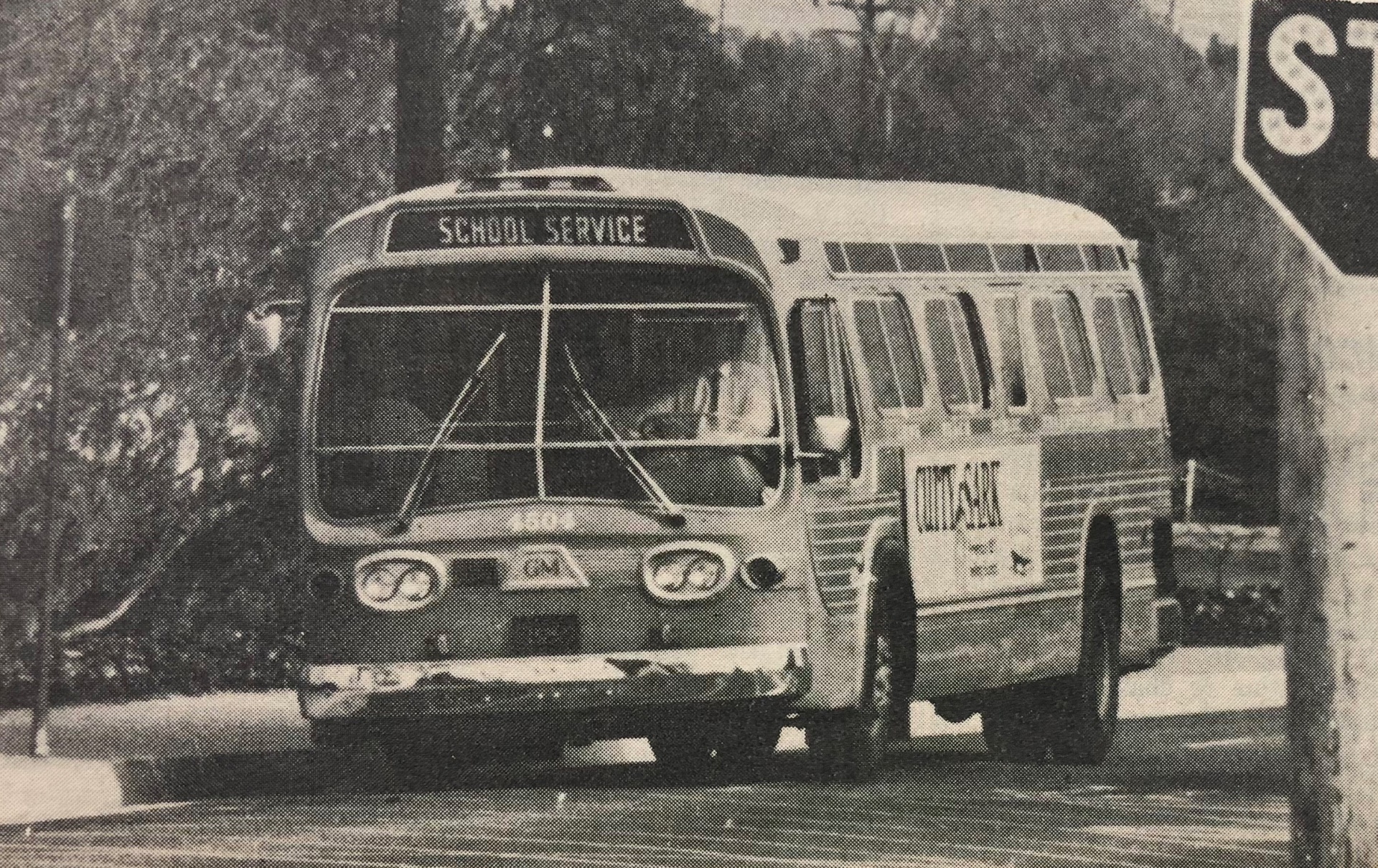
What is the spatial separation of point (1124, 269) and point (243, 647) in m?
4.05

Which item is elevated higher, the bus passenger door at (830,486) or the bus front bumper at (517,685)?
the bus passenger door at (830,486)

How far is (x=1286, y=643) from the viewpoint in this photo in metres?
9.95

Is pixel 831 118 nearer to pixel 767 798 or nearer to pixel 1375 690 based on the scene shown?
pixel 767 798

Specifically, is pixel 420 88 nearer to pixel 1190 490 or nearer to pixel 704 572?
pixel 704 572

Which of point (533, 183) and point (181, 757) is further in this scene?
point (181, 757)

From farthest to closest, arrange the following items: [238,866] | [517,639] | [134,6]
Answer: [134,6] < [517,639] < [238,866]

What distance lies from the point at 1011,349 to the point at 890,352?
1.01m

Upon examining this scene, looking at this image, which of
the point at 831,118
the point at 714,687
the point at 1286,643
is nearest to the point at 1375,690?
the point at 1286,643

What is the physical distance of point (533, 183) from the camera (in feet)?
42.1

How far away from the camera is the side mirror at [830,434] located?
41.7 ft

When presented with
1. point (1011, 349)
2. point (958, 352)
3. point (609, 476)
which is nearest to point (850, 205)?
point (958, 352)

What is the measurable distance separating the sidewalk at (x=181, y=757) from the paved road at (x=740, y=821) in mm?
125

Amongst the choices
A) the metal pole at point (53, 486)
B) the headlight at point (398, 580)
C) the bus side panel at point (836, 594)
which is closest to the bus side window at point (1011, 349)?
the bus side panel at point (836, 594)

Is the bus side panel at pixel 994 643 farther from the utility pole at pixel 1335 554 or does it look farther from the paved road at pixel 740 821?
the utility pole at pixel 1335 554
